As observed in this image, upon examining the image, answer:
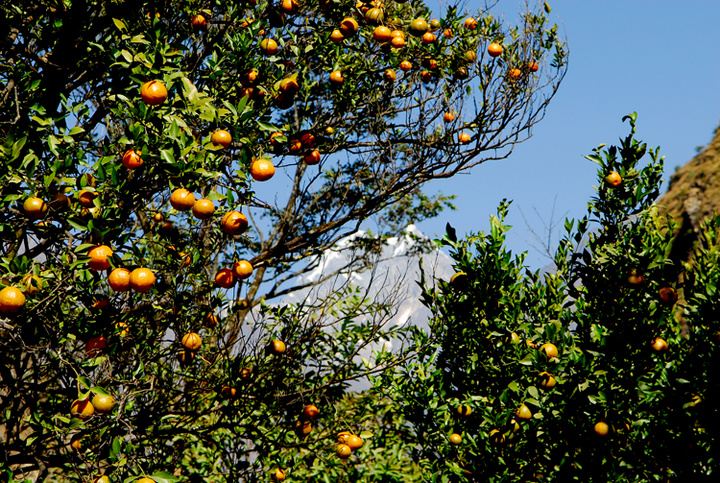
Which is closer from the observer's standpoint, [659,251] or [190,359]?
[659,251]

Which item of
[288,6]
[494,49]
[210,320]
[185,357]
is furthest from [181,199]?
[494,49]

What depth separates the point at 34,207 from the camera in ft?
9.68

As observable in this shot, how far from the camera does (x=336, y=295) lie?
5688mm

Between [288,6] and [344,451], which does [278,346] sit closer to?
[344,451]

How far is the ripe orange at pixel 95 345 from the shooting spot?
11.6 ft

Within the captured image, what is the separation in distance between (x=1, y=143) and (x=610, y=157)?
4.29 meters

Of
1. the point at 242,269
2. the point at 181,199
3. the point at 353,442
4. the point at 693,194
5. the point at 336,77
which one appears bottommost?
the point at 353,442

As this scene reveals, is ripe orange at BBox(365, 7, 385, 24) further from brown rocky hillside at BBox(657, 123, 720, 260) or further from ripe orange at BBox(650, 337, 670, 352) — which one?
brown rocky hillside at BBox(657, 123, 720, 260)

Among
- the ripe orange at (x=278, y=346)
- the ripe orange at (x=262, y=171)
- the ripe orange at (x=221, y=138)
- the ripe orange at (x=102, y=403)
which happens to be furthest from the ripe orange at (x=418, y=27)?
the ripe orange at (x=102, y=403)

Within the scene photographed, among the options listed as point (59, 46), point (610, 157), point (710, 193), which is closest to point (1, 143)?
point (59, 46)

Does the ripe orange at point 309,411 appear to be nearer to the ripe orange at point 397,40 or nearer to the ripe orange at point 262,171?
the ripe orange at point 262,171

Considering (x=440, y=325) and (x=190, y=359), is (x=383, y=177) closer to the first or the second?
(x=440, y=325)

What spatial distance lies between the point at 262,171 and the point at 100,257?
1.06 m

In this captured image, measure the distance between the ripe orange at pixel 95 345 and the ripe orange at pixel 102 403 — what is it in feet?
1.12
